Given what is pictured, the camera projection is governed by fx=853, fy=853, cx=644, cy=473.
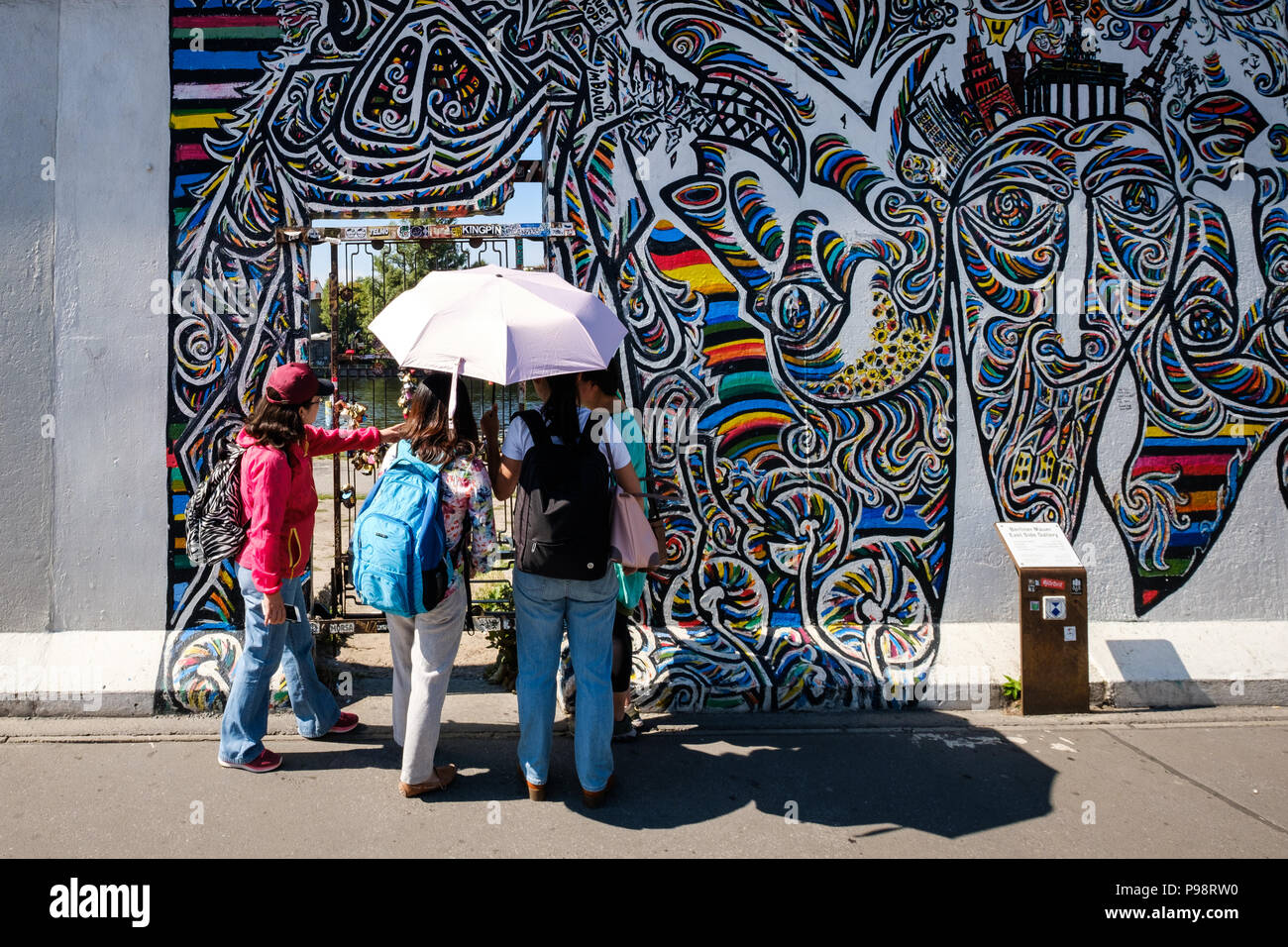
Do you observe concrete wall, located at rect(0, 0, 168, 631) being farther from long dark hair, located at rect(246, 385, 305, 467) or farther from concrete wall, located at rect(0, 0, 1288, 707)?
long dark hair, located at rect(246, 385, 305, 467)

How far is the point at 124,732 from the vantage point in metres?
4.27

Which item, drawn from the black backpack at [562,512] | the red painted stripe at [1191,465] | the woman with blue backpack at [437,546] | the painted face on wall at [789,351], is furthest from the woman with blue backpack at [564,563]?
the red painted stripe at [1191,465]

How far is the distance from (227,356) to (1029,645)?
4649 millimetres

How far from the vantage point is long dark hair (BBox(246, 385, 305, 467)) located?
3.72 m

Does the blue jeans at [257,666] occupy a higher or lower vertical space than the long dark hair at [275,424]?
lower

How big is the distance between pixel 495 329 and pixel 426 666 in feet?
4.62

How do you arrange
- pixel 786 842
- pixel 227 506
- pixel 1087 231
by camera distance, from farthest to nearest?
pixel 1087 231
pixel 227 506
pixel 786 842

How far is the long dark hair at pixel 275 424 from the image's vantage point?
146 inches

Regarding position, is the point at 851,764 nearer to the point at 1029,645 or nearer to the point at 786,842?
the point at 786,842

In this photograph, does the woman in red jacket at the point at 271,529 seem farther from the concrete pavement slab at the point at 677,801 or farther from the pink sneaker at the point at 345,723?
the pink sneaker at the point at 345,723

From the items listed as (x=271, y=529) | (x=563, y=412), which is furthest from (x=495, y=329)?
(x=271, y=529)

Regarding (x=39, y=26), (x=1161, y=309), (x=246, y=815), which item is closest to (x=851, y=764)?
(x=246, y=815)

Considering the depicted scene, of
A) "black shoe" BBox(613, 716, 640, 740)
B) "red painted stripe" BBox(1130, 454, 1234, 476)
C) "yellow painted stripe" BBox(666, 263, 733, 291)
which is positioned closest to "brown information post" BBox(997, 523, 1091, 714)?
"red painted stripe" BBox(1130, 454, 1234, 476)

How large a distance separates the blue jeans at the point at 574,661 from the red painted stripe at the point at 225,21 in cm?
352
